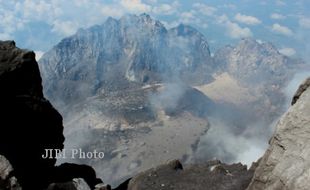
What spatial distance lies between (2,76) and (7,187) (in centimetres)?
2041

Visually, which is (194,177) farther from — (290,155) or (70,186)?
(290,155)

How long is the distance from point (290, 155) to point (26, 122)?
34239mm

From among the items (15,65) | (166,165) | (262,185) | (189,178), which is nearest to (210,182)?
(189,178)

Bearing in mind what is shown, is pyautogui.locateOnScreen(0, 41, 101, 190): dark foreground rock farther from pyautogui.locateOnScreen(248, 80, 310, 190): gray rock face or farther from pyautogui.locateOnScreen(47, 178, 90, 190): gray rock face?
pyautogui.locateOnScreen(248, 80, 310, 190): gray rock face

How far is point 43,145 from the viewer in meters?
62.3

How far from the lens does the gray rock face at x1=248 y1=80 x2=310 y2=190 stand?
114ft

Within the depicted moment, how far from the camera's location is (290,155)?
121ft

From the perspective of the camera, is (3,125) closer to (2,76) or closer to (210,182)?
(2,76)

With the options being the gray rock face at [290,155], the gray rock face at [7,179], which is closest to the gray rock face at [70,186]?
the gray rock face at [7,179]

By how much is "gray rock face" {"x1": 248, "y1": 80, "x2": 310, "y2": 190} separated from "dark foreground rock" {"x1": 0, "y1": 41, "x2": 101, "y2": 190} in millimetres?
26173

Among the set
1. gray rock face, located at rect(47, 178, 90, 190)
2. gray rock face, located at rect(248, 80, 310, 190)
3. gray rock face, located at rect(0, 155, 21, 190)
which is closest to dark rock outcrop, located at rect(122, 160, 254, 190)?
gray rock face, located at rect(47, 178, 90, 190)

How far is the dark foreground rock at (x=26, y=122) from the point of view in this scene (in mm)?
55438

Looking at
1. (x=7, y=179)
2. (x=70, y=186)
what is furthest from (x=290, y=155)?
(x=7, y=179)

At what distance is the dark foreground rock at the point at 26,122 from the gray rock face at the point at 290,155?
85.9 feet
